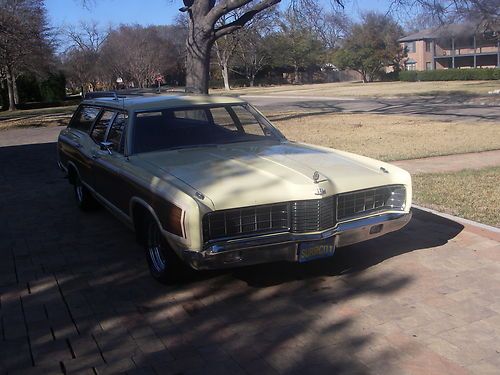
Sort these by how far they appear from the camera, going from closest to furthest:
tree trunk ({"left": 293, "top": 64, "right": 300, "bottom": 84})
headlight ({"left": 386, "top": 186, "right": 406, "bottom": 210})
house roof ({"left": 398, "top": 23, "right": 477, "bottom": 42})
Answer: headlight ({"left": 386, "top": 186, "right": 406, "bottom": 210})
house roof ({"left": 398, "top": 23, "right": 477, "bottom": 42})
tree trunk ({"left": 293, "top": 64, "right": 300, "bottom": 84})

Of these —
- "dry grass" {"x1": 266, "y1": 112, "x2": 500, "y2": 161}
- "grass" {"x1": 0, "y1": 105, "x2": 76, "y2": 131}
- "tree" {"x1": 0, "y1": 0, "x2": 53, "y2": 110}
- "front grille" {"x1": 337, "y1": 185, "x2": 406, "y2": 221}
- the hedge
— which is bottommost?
"dry grass" {"x1": 266, "y1": 112, "x2": 500, "y2": 161}

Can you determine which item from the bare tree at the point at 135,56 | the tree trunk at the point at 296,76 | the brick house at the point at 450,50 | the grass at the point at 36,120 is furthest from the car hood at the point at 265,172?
the tree trunk at the point at 296,76

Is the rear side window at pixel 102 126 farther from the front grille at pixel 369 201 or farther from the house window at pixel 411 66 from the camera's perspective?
the house window at pixel 411 66

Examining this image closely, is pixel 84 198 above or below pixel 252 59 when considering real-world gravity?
below

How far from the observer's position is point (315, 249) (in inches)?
168

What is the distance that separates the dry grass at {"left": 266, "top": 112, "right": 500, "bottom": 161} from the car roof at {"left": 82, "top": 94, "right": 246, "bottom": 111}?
5.49 m

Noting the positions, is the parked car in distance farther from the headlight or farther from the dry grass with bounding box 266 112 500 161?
the dry grass with bounding box 266 112 500 161

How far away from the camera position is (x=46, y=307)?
4.35 meters

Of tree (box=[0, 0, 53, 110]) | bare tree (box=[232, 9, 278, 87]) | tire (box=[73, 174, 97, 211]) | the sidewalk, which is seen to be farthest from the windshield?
bare tree (box=[232, 9, 278, 87])

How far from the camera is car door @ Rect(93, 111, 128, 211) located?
538cm

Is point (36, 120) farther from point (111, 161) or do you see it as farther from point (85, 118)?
point (111, 161)

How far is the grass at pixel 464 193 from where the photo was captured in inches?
256

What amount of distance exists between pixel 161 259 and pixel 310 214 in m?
1.37

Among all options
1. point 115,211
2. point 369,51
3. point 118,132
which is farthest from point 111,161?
point 369,51
